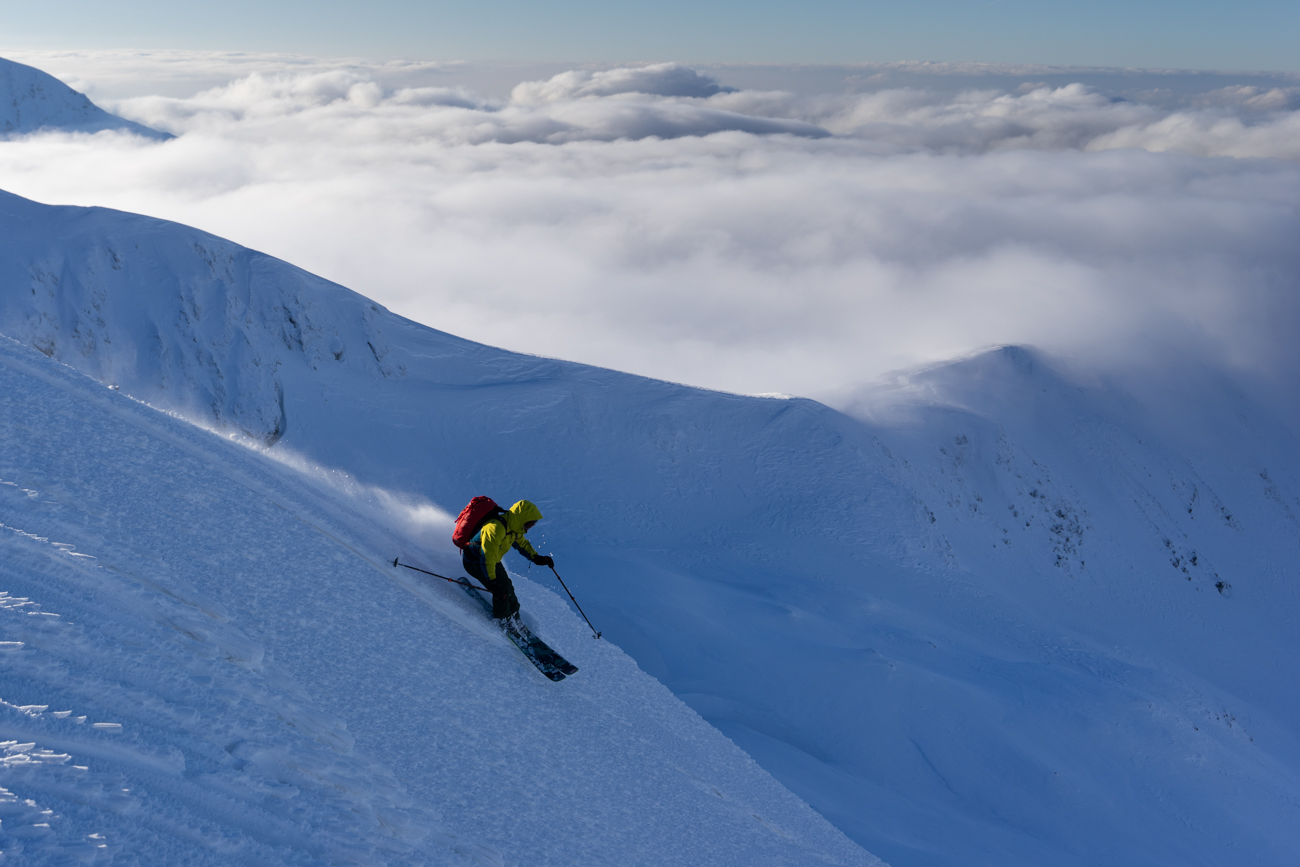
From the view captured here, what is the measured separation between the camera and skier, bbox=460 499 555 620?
8789 millimetres

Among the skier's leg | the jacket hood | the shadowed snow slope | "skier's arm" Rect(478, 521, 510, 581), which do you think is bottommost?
the shadowed snow slope

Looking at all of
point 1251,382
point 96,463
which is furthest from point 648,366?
point 96,463

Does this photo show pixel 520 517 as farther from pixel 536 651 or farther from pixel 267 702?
pixel 267 702

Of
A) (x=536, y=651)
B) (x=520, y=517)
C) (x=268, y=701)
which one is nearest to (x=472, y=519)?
(x=520, y=517)

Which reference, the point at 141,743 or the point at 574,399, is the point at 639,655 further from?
the point at 574,399

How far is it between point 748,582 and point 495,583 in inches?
619

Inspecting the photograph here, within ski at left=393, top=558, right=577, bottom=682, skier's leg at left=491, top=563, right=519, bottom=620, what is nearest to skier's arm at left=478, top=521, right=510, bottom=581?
skier's leg at left=491, top=563, right=519, bottom=620

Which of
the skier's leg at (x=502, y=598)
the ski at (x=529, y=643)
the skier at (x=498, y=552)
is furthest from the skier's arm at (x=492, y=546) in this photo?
the ski at (x=529, y=643)

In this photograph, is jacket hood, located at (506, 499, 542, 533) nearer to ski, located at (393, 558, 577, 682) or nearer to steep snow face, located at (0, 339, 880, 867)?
ski, located at (393, 558, 577, 682)

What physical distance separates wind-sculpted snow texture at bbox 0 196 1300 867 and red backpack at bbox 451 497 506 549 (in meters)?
0.88

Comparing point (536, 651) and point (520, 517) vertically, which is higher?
point (520, 517)

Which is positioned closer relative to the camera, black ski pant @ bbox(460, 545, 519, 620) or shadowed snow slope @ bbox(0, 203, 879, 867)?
shadowed snow slope @ bbox(0, 203, 879, 867)

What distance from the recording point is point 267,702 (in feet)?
17.6

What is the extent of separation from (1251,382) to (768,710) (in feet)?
468
